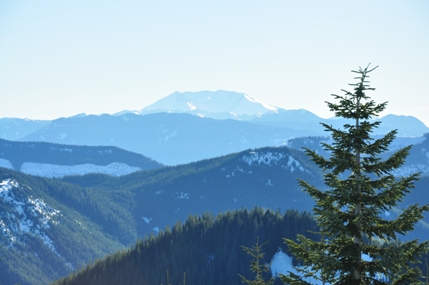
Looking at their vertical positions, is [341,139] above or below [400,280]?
above

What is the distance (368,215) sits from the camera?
85.0 feet

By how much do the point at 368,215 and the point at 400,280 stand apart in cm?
278

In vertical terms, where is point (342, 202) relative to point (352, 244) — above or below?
above

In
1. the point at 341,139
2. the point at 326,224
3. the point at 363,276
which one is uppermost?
the point at 341,139

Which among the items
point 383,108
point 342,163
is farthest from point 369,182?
point 383,108

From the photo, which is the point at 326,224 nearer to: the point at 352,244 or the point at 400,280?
the point at 352,244

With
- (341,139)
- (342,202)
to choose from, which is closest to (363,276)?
(342,202)

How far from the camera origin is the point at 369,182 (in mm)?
26453

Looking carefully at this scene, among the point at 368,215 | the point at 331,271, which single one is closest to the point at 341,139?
the point at 368,215

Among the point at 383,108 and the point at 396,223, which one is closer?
the point at 396,223

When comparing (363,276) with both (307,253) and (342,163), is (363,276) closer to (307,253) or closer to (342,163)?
(307,253)

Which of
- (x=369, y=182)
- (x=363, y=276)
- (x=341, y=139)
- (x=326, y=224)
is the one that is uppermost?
(x=341, y=139)

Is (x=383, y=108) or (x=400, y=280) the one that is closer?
(x=400, y=280)

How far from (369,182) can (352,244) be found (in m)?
2.59
